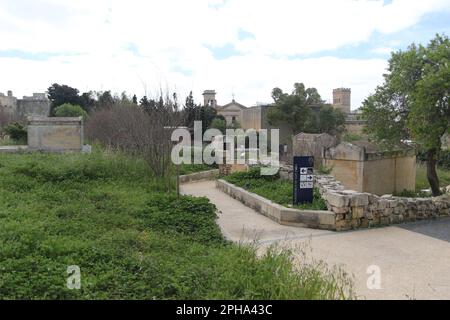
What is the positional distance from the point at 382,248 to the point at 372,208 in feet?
5.74

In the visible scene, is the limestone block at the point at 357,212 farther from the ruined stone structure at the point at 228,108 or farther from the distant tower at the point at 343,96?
the distant tower at the point at 343,96

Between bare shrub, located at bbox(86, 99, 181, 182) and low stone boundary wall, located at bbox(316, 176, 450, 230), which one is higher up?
bare shrub, located at bbox(86, 99, 181, 182)

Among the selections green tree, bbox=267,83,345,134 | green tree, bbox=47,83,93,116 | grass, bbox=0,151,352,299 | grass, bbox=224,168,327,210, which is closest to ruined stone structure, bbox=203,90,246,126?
green tree, bbox=267,83,345,134

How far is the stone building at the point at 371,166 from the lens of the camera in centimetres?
1217

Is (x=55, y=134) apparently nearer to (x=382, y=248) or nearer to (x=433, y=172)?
(x=382, y=248)

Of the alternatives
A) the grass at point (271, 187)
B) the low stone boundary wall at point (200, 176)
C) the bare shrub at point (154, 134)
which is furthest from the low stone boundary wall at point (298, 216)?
the low stone boundary wall at point (200, 176)

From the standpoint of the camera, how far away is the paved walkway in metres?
4.88

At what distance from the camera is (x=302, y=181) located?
28.7 feet

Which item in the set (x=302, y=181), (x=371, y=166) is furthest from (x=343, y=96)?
(x=302, y=181)

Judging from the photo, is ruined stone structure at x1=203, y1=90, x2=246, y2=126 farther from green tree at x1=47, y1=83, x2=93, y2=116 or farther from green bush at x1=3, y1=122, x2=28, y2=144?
green bush at x1=3, y1=122, x2=28, y2=144

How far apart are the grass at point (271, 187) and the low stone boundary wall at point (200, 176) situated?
3594 millimetres

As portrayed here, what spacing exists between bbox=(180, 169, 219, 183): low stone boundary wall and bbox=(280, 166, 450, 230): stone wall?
25.8ft
